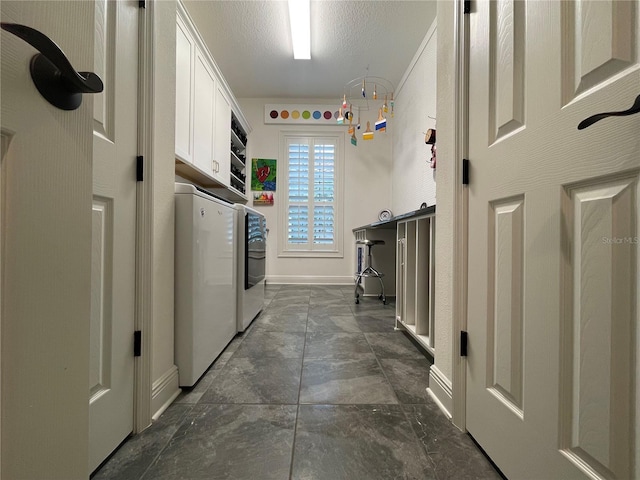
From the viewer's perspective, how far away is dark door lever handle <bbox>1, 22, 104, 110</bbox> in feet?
1.01

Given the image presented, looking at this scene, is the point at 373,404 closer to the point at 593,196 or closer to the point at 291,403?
the point at 291,403

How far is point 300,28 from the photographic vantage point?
9.05ft

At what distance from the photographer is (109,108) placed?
2.74 ft

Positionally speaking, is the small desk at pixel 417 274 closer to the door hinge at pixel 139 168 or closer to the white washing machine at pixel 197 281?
the white washing machine at pixel 197 281

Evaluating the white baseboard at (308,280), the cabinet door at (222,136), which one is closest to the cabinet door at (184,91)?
the cabinet door at (222,136)

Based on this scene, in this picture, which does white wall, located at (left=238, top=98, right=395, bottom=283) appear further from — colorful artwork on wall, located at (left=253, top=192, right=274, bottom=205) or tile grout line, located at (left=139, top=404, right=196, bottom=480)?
tile grout line, located at (left=139, top=404, right=196, bottom=480)

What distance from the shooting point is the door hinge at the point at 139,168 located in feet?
3.17

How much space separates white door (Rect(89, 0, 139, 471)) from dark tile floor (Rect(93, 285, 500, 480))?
0.17m

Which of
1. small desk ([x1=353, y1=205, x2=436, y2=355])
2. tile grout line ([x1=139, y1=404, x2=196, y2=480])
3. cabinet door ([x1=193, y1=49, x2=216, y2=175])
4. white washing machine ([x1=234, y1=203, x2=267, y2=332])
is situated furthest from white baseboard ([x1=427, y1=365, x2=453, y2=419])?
cabinet door ([x1=193, y1=49, x2=216, y2=175])

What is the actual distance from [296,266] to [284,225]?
0.70 meters

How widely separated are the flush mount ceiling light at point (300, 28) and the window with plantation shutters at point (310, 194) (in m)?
1.31

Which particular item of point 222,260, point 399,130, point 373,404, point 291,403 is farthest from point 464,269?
point 399,130

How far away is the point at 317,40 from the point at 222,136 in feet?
4.98

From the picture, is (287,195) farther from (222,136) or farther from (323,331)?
(323,331)
